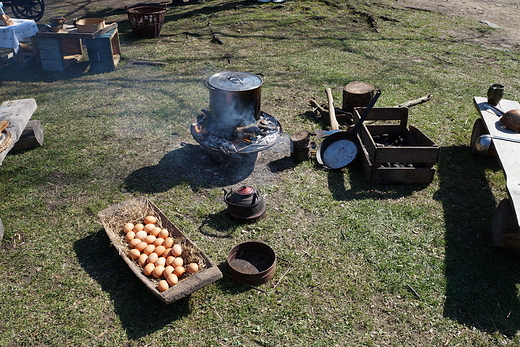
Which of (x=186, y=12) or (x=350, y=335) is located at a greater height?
(x=186, y=12)

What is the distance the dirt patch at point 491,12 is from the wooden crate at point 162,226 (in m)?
12.0

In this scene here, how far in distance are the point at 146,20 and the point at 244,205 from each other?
900 centimetres

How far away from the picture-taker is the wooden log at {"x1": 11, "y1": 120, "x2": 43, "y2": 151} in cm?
632

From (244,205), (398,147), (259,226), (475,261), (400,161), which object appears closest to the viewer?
(475,261)

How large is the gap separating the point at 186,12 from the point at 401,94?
31.6 ft

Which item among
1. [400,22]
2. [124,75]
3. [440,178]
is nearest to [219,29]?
[124,75]

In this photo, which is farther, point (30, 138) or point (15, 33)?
point (15, 33)

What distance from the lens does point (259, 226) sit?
498cm

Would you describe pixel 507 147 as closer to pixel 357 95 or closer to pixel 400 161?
pixel 400 161

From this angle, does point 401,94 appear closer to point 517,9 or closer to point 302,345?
point 302,345

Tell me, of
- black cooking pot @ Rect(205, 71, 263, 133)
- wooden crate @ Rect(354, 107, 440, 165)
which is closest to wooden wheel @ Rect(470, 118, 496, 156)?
wooden crate @ Rect(354, 107, 440, 165)

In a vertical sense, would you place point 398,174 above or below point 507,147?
below

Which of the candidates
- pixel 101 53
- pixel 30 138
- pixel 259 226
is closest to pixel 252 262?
pixel 259 226

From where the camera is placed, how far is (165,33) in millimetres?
12492
